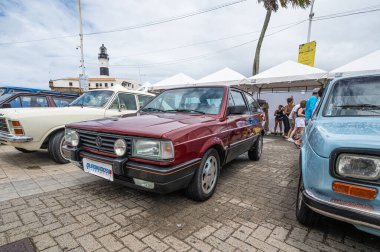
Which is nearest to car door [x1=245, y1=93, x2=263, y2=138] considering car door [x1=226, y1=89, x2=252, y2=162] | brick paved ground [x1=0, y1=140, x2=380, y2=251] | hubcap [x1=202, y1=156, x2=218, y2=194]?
car door [x1=226, y1=89, x2=252, y2=162]

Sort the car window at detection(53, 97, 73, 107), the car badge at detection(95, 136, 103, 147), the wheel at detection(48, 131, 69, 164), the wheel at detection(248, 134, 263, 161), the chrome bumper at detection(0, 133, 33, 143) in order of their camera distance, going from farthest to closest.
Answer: the car window at detection(53, 97, 73, 107), the wheel at detection(248, 134, 263, 161), the wheel at detection(48, 131, 69, 164), the chrome bumper at detection(0, 133, 33, 143), the car badge at detection(95, 136, 103, 147)

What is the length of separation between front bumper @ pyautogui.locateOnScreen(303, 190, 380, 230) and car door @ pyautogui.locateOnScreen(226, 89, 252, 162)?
1.60m

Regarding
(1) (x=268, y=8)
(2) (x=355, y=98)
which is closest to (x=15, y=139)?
(2) (x=355, y=98)

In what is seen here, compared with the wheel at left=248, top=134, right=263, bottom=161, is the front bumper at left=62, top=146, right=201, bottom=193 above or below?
above

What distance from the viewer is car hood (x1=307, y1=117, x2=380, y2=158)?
1.45 m

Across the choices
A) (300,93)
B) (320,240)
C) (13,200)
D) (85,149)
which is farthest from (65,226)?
(300,93)

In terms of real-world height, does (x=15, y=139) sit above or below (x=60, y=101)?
below

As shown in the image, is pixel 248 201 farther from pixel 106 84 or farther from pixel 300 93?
pixel 106 84

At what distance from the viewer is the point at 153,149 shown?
2072 mm

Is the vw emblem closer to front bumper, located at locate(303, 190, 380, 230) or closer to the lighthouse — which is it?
front bumper, located at locate(303, 190, 380, 230)

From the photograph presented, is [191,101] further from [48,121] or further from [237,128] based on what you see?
[48,121]

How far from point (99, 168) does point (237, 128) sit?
214 centimetres

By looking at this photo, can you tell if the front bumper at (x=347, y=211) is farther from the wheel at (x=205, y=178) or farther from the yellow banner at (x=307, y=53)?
the yellow banner at (x=307, y=53)

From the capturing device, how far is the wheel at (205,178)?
2490 millimetres
